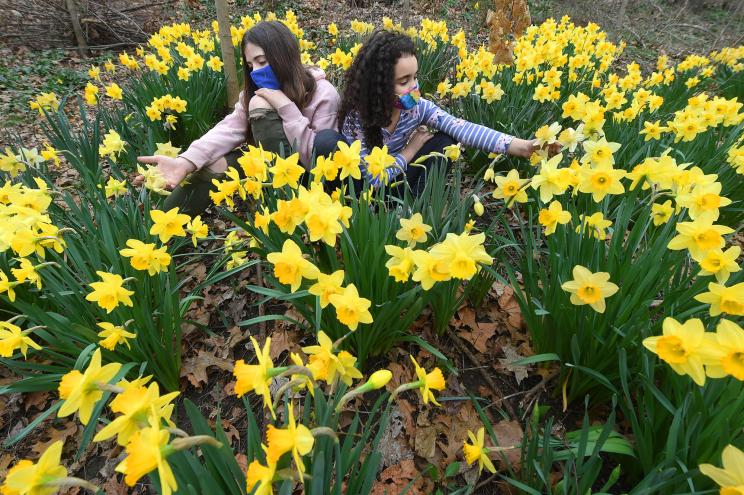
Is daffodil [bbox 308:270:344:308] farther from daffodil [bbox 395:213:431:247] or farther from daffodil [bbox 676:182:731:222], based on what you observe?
daffodil [bbox 676:182:731:222]

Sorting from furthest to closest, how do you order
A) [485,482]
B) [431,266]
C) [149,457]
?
[485,482] < [431,266] < [149,457]

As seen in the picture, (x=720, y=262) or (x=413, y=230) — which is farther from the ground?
(x=720, y=262)

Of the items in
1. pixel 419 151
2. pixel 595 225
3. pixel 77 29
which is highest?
pixel 595 225

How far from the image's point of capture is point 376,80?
7.75 feet

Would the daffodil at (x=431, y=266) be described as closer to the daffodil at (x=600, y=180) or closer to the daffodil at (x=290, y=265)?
the daffodil at (x=290, y=265)

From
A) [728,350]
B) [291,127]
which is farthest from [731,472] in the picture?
[291,127]

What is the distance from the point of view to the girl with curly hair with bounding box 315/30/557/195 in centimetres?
231

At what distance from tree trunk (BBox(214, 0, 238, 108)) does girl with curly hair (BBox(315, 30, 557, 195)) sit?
170cm

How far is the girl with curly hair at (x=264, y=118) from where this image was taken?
2523 millimetres

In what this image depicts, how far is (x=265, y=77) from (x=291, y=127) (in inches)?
15.3

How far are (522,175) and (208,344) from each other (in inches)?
91.3

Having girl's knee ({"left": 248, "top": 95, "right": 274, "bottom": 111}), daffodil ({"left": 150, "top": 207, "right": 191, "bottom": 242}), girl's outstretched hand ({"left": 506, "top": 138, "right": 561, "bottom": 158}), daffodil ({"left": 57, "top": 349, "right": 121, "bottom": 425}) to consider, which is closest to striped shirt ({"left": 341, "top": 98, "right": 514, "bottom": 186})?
girl's outstretched hand ({"left": 506, "top": 138, "right": 561, "bottom": 158})

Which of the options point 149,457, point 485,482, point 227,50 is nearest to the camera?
point 149,457

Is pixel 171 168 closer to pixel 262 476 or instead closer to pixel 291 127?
pixel 291 127
